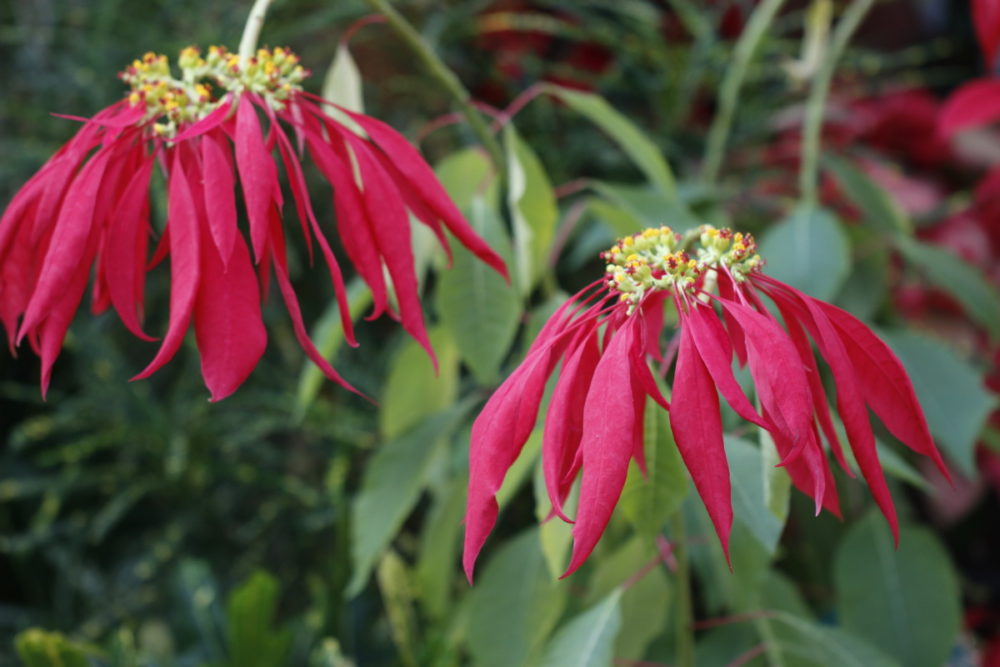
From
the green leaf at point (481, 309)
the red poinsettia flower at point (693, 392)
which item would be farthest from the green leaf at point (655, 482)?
the green leaf at point (481, 309)

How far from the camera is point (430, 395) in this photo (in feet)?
2.19

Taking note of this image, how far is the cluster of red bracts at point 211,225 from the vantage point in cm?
32

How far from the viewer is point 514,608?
57 cm

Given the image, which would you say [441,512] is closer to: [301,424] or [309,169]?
[301,424]

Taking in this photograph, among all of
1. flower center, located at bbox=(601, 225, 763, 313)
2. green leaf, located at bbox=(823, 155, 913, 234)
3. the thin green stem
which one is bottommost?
flower center, located at bbox=(601, 225, 763, 313)

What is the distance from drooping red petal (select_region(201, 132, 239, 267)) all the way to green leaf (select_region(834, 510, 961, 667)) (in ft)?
1.65

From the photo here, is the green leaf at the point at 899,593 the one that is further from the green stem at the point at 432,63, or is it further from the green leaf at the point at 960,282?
the green stem at the point at 432,63

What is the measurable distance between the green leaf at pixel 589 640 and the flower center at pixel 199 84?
0.94 ft

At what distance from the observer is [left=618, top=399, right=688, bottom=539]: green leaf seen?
14.5 inches

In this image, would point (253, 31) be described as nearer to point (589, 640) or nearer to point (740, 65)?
point (589, 640)

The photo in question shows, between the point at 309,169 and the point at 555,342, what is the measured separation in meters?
0.77

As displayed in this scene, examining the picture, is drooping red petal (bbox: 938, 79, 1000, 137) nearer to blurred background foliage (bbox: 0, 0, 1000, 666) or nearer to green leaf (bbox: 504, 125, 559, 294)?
blurred background foliage (bbox: 0, 0, 1000, 666)

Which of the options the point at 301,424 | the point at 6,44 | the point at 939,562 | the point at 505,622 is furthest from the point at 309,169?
the point at 939,562

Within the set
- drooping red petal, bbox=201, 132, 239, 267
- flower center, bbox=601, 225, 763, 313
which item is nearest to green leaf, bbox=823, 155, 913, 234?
flower center, bbox=601, 225, 763, 313
